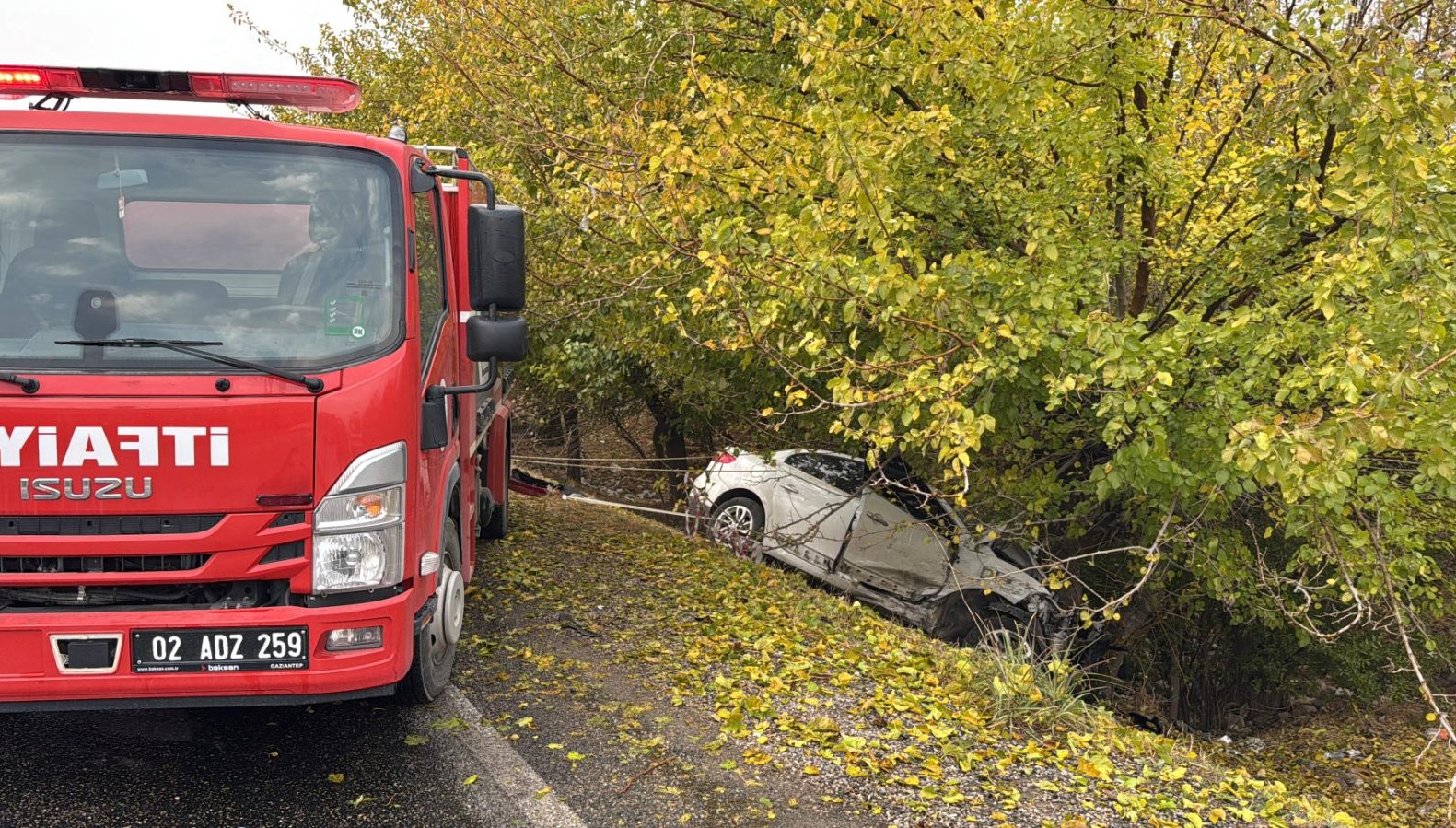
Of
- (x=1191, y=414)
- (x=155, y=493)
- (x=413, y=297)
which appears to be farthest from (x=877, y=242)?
(x=155, y=493)

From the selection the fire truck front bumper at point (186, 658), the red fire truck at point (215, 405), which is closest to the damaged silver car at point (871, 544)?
the red fire truck at point (215, 405)

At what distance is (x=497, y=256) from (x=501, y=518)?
15.9 ft

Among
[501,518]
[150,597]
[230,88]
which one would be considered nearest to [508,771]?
[150,597]

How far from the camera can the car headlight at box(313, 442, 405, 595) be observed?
3701 mm

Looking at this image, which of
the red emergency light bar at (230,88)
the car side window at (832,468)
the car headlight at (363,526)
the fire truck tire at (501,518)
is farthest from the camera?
the car side window at (832,468)

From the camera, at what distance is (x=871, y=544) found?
10.4 m

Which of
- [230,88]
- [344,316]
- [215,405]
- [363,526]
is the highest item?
[230,88]

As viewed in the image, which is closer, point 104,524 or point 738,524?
point 104,524

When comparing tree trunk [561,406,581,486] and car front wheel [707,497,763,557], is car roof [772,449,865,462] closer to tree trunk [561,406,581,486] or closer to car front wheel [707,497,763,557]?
car front wheel [707,497,763,557]

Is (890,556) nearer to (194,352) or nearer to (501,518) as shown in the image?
(501,518)

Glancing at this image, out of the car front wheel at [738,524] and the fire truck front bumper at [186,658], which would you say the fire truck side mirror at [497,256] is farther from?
the car front wheel at [738,524]

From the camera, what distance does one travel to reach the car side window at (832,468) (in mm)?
10805

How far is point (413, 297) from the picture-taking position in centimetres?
405

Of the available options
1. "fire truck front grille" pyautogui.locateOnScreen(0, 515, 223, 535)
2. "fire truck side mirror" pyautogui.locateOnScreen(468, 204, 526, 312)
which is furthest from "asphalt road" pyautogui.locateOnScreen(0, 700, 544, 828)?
"fire truck side mirror" pyautogui.locateOnScreen(468, 204, 526, 312)
